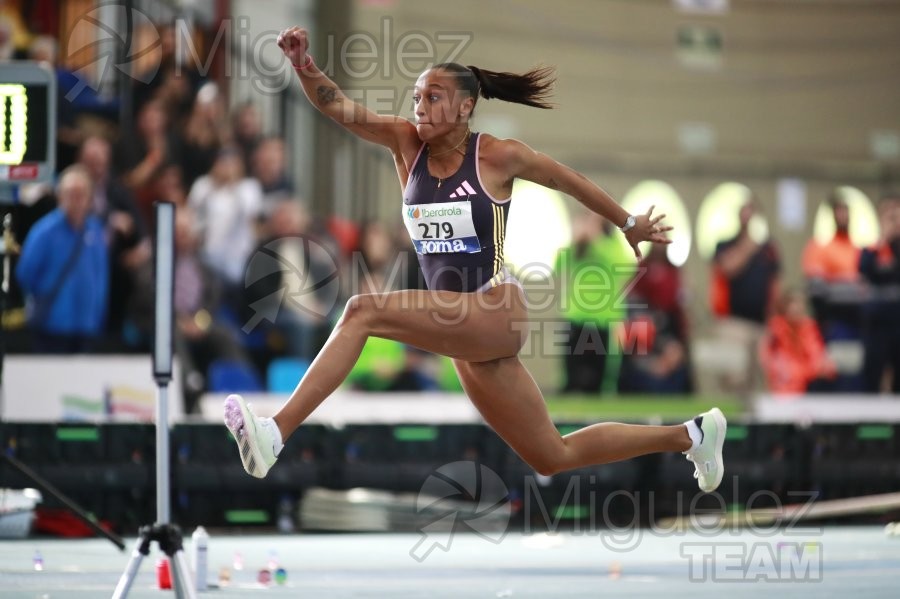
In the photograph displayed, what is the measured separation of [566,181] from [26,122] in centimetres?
354

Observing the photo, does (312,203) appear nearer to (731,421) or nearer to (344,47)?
(344,47)

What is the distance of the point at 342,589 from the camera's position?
7582mm

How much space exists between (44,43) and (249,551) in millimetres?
5118

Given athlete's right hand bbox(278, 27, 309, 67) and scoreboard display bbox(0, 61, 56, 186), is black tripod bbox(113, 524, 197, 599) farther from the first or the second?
scoreboard display bbox(0, 61, 56, 186)

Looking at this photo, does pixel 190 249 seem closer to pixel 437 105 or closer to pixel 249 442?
pixel 437 105

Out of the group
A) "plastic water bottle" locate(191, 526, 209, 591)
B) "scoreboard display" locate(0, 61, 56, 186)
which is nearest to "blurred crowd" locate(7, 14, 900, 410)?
"scoreboard display" locate(0, 61, 56, 186)

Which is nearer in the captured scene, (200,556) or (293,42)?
(293,42)

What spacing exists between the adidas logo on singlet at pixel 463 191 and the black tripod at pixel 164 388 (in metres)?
1.27

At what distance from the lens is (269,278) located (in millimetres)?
13148

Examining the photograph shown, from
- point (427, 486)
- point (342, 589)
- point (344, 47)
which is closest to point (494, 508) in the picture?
point (427, 486)

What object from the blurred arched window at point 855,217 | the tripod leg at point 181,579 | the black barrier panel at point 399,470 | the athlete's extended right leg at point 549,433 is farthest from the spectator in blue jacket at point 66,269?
the blurred arched window at point 855,217

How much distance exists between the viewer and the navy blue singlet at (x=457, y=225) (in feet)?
20.3

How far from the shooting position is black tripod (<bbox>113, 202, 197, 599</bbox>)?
6.08 metres

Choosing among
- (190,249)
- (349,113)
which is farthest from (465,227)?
(190,249)
